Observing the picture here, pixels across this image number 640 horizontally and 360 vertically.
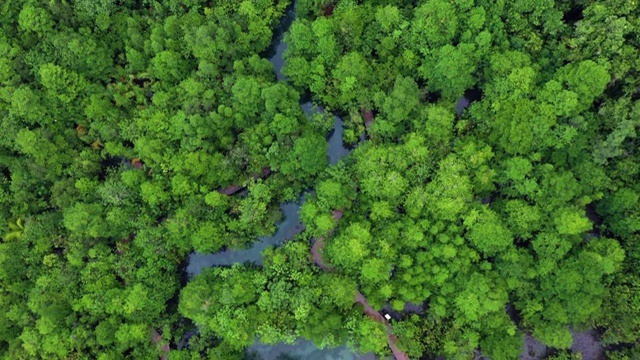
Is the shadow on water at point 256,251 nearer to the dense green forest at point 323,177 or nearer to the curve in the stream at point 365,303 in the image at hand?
the dense green forest at point 323,177

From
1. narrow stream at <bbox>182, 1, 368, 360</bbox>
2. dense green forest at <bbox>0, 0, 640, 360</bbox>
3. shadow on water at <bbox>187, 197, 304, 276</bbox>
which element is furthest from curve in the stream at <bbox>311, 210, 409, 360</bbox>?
shadow on water at <bbox>187, 197, 304, 276</bbox>

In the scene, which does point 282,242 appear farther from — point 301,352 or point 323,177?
point 301,352

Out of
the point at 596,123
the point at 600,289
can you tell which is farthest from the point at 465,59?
the point at 600,289

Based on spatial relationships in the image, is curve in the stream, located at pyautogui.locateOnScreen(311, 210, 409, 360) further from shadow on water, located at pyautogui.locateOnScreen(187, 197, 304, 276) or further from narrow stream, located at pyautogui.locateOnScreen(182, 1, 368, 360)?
shadow on water, located at pyautogui.locateOnScreen(187, 197, 304, 276)

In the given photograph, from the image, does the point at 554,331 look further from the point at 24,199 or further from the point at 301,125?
the point at 24,199

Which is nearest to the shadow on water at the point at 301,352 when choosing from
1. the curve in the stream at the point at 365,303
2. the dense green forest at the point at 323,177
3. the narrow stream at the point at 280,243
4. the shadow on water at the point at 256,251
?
the narrow stream at the point at 280,243

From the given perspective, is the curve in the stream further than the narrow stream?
No
